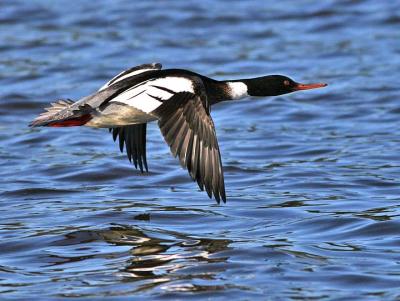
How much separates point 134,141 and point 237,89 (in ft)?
3.67

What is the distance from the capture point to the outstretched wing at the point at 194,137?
26.6 feet

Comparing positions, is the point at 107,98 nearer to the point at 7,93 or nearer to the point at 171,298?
the point at 171,298

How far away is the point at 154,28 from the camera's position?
18.4 metres

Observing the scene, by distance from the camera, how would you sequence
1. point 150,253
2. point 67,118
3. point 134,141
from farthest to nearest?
point 134,141
point 67,118
point 150,253

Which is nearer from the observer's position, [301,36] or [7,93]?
[7,93]

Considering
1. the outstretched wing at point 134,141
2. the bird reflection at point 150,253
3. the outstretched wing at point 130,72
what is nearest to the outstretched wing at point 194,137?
the bird reflection at point 150,253

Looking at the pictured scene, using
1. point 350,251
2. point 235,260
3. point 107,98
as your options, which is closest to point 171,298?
point 235,260

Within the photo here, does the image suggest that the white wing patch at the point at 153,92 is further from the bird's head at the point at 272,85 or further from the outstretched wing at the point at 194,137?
the bird's head at the point at 272,85

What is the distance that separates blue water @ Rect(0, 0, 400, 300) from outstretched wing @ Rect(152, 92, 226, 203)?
468mm

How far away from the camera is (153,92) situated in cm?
870

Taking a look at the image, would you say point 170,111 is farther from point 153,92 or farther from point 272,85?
point 272,85

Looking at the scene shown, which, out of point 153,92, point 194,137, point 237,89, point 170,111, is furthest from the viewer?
point 237,89

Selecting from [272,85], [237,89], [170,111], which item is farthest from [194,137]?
[272,85]

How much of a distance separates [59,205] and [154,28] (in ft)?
30.7
